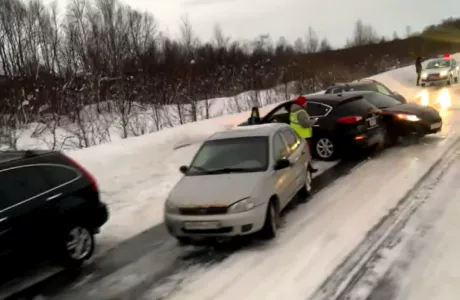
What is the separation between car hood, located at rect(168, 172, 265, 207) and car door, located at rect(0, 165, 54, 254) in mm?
1817

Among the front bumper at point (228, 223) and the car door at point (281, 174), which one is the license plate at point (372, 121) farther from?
the front bumper at point (228, 223)

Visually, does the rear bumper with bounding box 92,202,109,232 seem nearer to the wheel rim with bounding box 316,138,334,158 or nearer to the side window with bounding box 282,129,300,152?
the side window with bounding box 282,129,300,152

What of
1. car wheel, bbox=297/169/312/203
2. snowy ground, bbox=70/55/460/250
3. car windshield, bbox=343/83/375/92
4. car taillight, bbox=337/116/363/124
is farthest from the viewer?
car windshield, bbox=343/83/375/92

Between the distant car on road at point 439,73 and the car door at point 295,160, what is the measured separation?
24168 millimetres

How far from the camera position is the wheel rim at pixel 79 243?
22.1ft

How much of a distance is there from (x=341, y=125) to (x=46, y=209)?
25.5 ft

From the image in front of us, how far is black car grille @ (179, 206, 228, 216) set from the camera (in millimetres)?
6812

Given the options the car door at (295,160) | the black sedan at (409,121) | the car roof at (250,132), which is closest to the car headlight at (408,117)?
the black sedan at (409,121)

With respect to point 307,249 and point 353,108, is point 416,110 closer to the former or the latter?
point 353,108

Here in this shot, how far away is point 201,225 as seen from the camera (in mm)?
6852

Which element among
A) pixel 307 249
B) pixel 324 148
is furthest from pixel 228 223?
pixel 324 148

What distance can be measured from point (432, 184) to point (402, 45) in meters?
51.7

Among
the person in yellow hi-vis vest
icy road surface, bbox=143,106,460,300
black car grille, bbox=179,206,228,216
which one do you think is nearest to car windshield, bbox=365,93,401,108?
the person in yellow hi-vis vest

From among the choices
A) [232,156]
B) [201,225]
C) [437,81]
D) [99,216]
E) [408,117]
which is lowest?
[437,81]
